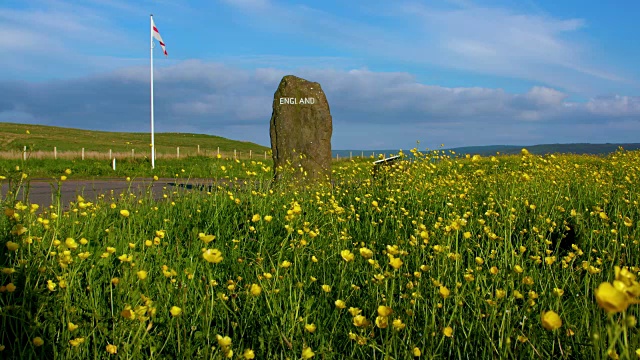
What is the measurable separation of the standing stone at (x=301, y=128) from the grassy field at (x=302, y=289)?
5.82 metres

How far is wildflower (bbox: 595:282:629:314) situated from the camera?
107 centimetres

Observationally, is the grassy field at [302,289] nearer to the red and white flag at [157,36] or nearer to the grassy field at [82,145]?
the red and white flag at [157,36]

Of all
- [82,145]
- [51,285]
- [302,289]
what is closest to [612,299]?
[302,289]

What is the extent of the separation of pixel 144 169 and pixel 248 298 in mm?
20931

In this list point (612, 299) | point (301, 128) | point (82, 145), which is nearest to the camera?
point (612, 299)

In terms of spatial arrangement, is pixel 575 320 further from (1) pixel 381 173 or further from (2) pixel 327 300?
(1) pixel 381 173

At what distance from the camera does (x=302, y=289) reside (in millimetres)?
3117

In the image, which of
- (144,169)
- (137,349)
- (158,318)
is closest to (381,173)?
(158,318)

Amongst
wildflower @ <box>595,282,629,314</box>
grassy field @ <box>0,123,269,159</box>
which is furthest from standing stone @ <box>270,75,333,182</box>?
grassy field @ <box>0,123,269,159</box>

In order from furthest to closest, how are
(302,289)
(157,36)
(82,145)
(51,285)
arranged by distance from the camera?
(82,145), (157,36), (302,289), (51,285)

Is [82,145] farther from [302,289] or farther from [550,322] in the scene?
[550,322]

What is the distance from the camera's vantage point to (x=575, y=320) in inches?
117

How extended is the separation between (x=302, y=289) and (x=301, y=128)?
9003 millimetres

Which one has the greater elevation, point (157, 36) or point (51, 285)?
point (157, 36)
